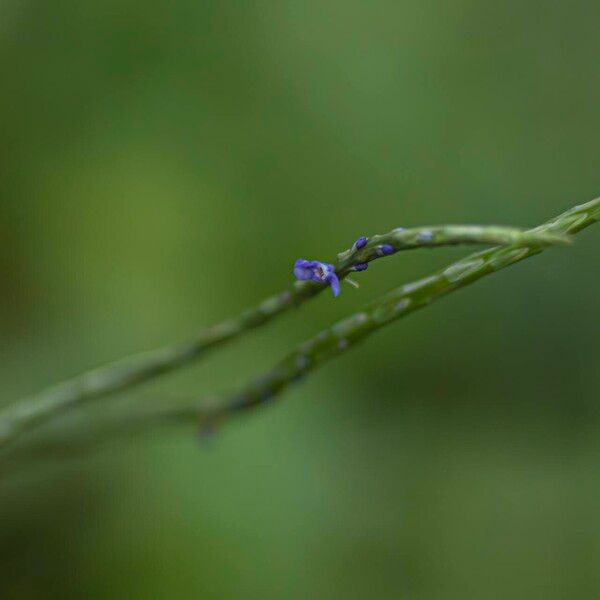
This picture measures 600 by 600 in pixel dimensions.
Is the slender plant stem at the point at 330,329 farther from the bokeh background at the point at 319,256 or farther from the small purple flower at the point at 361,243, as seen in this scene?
the bokeh background at the point at 319,256

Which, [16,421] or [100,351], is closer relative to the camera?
[16,421]

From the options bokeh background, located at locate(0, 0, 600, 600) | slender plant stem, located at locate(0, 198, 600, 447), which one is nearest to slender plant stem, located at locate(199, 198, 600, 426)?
slender plant stem, located at locate(0, 198, 600, 447)

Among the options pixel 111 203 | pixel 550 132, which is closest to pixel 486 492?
pixel 550 132

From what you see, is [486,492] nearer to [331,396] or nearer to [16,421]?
[331,396]

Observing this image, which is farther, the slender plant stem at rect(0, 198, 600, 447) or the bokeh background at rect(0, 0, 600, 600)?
the bokeh background at rect(0, 0, 600, 600)

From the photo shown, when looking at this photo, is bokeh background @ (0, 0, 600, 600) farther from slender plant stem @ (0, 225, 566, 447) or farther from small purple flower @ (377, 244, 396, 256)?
small purple flower @ (377, 244, 396, 256)

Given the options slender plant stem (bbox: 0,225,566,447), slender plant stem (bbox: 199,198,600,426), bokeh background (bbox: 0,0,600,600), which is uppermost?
bokeh background (bbox: 0,0,600,600)

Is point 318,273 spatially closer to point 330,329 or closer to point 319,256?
point 330,329
